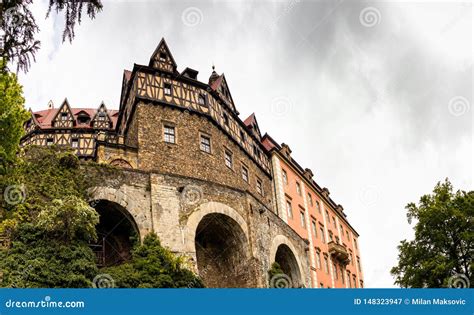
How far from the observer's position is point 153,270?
19.5m

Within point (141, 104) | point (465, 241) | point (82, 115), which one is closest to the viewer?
point (465, 241)

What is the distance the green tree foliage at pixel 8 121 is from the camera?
60.5 ft

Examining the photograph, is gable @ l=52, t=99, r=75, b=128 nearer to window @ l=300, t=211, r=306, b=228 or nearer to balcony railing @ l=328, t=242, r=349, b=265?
window @ l=300, t=211, r=306, b=228

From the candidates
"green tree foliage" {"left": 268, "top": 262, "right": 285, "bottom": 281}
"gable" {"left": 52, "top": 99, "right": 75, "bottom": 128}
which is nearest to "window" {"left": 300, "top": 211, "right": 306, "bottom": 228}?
"green tree foliage" {"left": 268, "top": 262, "right": 285, "bottom": 281}

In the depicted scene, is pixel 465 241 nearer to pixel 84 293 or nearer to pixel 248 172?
pixel 248 172

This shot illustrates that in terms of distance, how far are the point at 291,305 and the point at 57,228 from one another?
35.2ft

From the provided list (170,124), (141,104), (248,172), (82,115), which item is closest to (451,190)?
(248,172)

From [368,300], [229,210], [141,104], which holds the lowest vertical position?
[368,300]

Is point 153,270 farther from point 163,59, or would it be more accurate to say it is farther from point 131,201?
point 163,59

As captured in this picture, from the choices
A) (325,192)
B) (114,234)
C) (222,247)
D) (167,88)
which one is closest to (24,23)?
(114,234)

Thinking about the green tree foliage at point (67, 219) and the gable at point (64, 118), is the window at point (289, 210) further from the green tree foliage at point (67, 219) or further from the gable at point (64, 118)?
the green tree foliage at point (67, 219)

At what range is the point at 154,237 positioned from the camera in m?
20.8

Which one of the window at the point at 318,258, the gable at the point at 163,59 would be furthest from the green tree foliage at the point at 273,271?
the window at the point at 318,258

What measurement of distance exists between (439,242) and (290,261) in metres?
8.38
